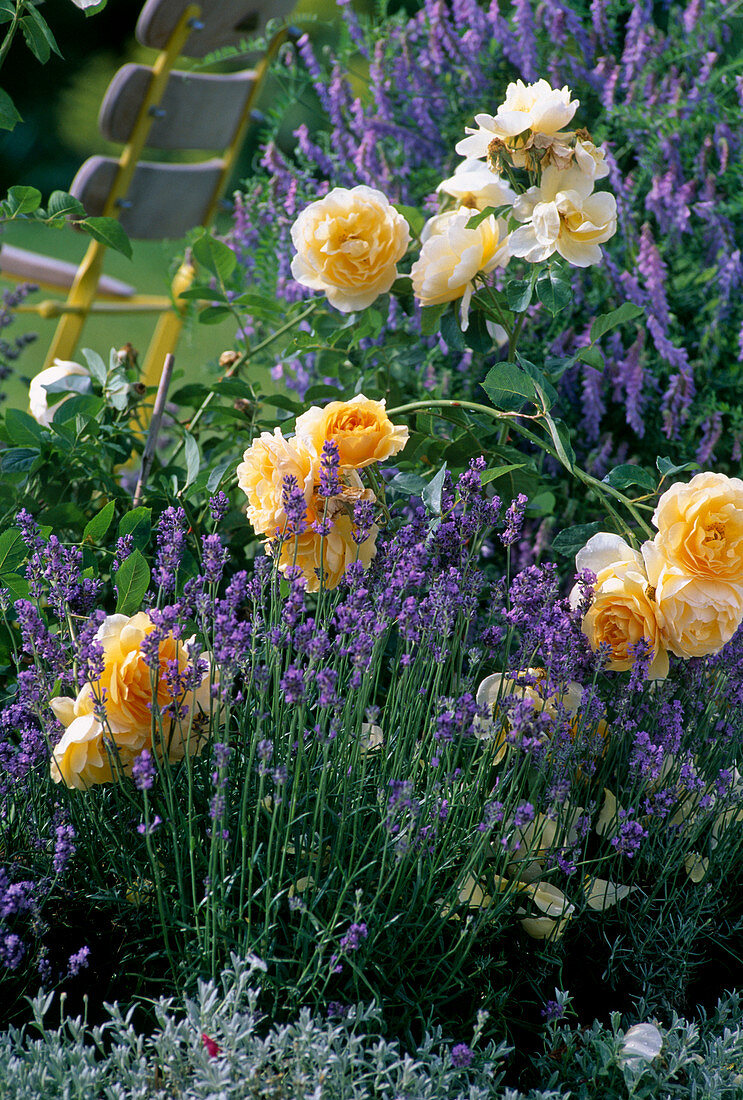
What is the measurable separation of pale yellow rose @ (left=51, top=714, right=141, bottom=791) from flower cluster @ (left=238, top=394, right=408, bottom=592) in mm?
293

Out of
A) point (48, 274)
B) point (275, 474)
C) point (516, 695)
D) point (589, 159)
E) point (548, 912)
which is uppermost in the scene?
point (589, 159)

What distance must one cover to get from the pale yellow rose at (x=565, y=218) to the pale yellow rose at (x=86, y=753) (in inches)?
33.4

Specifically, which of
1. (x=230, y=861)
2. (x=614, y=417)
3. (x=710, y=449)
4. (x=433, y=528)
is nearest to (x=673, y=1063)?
(x=230, y=861)

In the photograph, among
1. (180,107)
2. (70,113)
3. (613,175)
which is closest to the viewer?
(613,175)

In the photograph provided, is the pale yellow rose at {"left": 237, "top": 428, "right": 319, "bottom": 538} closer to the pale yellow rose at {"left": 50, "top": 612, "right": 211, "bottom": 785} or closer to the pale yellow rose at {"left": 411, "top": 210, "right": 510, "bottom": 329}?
the pale yellow rose at {"left": 50, "top": 612, "right": 211, "bottom": 785}

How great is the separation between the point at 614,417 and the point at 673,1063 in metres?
1.60

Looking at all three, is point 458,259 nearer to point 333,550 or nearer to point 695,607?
point 333,550

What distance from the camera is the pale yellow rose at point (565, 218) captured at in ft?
4.39

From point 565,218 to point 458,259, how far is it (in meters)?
0.17

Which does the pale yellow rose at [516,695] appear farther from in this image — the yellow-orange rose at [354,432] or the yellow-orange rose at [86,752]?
the yellow-orange rose at [86,752]

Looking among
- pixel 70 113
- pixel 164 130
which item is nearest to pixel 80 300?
pixel 164 130

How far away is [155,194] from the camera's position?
3.08 meters

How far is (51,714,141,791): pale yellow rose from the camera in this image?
1.11 metres

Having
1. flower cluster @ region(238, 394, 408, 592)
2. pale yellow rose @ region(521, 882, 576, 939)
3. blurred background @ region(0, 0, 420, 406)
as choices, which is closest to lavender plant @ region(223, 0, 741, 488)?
flower cluster @ region(238, 394, 408, 592)
